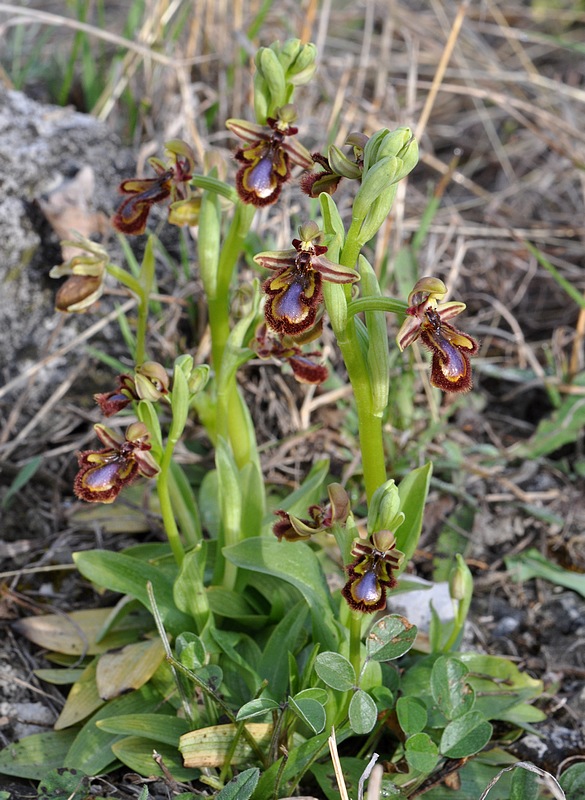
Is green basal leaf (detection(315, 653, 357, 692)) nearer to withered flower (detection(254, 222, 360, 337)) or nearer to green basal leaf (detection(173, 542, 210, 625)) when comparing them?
green basal leaf (detection(173, 542, 210, 625))

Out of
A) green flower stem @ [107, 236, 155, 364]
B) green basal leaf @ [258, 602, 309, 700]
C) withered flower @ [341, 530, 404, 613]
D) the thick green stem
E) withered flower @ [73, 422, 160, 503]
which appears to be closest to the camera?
withered flower @ [341, 530, 404, 613]

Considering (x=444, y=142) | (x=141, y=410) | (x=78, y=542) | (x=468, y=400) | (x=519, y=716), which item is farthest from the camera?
(x=444, y=142)

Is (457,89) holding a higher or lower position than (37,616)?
higher

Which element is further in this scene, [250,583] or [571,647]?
[571,647]

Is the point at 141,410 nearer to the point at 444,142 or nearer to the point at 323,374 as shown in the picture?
the point at 323,374

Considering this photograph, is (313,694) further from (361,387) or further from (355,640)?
(361,387)

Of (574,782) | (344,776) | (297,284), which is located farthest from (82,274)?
(574,782)

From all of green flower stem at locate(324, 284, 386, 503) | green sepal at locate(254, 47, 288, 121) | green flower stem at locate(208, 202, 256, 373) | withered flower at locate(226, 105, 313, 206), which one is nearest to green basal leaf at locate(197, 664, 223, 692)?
green flower stem at locate(324, 284, 386, 503)

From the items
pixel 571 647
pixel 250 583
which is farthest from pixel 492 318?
pixel 250 583
